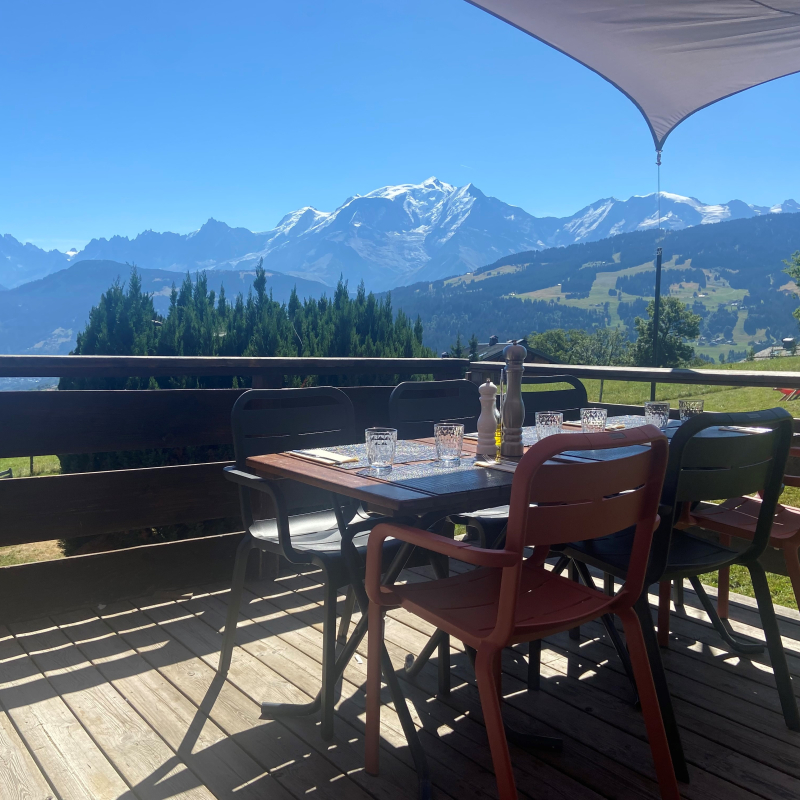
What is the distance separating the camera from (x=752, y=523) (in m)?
2.26

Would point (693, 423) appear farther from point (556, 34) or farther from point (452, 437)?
point (556, 34)

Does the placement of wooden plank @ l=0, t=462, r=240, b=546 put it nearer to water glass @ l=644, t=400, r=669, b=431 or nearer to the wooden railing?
the wooden railing

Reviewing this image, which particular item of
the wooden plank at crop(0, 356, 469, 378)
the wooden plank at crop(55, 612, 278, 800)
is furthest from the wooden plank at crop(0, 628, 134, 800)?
the wooden plank at crop(0, 356, 469, 378)

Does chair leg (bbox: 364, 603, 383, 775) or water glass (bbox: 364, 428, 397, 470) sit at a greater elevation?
water glass (bbox: 364, 428, 397, 470)

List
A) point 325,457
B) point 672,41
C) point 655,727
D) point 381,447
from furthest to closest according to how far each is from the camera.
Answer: point 672,41
point 325,457
point 381,447
point 655,727

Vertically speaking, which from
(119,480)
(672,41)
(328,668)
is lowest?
(328,668)

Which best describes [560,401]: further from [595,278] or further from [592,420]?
[595,278]

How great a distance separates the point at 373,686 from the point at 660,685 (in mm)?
717

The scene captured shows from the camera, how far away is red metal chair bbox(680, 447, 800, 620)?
2.16m

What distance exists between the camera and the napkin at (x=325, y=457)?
6.48ft

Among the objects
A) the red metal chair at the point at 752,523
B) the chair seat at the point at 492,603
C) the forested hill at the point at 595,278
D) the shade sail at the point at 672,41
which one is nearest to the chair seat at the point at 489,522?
the chair seat at the point at 492,603

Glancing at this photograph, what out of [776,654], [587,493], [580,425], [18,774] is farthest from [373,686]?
[580,425]

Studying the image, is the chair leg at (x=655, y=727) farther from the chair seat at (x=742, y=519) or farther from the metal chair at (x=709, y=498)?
the chair seat at (x=742, y=519)

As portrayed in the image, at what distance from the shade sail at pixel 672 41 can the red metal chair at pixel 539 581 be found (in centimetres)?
298
